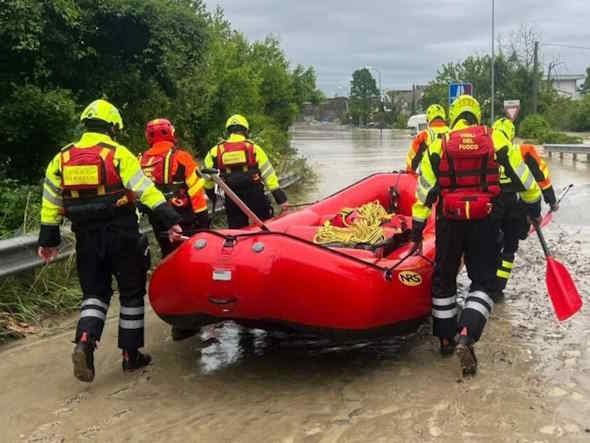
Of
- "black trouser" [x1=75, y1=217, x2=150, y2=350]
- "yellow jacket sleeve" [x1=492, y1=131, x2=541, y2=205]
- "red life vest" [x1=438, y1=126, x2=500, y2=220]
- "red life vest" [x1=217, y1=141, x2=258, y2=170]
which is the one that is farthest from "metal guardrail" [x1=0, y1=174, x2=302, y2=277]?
"yellow jacket sleeve" [x1=492, y1=131, x2=541, y2=205]

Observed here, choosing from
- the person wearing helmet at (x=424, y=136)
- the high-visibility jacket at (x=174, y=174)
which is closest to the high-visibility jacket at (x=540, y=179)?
the person wearing helmet at (x=424, y=136)

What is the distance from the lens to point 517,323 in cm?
550

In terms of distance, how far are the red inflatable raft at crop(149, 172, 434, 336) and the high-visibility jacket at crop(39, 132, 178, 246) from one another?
40cm

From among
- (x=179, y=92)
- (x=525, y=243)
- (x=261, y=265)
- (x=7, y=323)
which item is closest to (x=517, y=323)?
(x=261, y=265)

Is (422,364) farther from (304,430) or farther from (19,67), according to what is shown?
(19,67)

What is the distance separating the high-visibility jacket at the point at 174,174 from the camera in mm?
5430

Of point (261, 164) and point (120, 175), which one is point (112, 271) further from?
point (261, 164)

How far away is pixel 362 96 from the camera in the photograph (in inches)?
3991

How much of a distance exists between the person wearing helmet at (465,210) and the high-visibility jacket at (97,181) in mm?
1743

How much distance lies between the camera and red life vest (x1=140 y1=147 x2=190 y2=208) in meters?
5.43

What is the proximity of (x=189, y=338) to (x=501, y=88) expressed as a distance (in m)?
44.7

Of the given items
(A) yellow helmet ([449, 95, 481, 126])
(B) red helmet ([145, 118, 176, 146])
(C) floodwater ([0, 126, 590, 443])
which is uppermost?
(A) yellow helmet ([449, 95, 481, 126])

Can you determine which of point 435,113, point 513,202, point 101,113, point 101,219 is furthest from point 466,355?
point 435,113

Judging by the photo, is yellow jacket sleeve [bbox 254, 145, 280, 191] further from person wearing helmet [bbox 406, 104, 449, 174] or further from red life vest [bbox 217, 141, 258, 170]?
person wearing helmet [bbox 406, 104, 449, 174]
